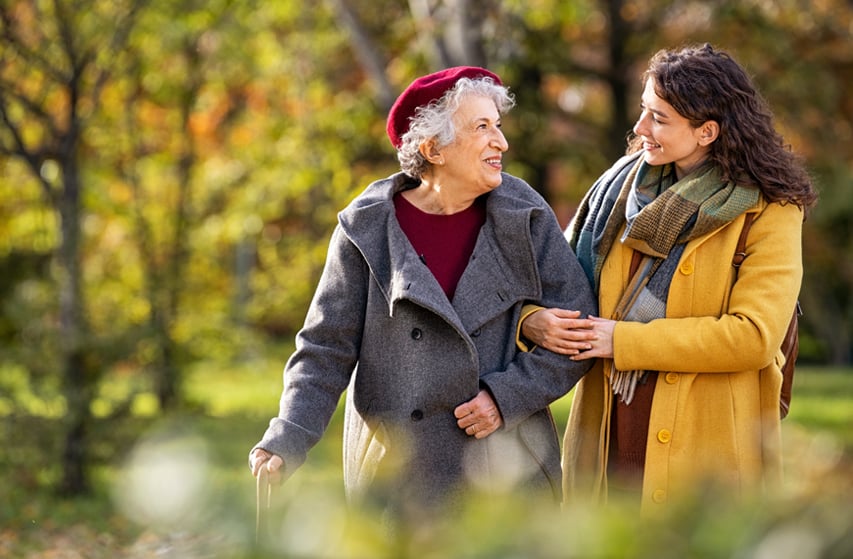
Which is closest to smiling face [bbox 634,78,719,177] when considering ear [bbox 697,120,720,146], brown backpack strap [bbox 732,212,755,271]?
ear [bbox 697,120,720,146]

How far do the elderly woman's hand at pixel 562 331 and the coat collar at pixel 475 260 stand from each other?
8cm

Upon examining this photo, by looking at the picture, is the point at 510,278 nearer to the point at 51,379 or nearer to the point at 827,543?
the point at 827,543

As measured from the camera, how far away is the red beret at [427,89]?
3.32 m

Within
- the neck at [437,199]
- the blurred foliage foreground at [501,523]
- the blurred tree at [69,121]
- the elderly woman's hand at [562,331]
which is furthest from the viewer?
the blurred tree at [69,121]

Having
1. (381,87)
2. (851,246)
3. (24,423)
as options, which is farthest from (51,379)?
(851,246)

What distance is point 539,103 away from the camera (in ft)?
41.1

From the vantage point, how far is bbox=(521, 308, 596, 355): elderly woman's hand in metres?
Result: 3.27

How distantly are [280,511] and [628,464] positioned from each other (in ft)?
6.53

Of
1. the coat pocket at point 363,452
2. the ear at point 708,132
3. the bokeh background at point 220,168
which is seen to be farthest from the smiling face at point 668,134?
the coat pocket at point 363,452

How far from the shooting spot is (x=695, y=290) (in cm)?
329

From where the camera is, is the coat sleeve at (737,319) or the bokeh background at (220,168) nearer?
the coat sleeve at (737,319)

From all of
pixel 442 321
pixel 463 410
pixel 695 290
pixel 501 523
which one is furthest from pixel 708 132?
pixel 501 523

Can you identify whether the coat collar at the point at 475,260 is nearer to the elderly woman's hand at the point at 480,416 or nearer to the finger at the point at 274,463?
the elderly woman's hand at the point at 480,416

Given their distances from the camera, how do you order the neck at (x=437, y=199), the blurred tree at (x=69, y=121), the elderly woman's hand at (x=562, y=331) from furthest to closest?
the blurred tree at (x=69, y=121) → the neck at (x=437, y=199) → the elderly woman's hand at (x=562, y=331)
